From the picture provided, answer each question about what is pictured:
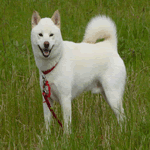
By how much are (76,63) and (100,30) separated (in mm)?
634

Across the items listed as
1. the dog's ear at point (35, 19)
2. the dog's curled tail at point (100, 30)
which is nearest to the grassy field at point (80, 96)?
the dog's curled tail at point (100, 30)

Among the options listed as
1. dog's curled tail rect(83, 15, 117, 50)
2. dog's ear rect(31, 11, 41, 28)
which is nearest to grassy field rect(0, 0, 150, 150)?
dog's curled tail rect(83, 15, 117, 50)

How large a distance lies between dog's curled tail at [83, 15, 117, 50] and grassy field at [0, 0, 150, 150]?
2.29ft

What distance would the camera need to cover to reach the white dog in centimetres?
264

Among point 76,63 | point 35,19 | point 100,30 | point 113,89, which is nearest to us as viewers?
point 35,19

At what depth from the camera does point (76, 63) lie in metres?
2.93

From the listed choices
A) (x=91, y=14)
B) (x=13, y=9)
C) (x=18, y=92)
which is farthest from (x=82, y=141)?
(x=13, y=9)

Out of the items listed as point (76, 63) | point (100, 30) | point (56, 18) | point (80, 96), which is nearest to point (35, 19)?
point (56, 18)

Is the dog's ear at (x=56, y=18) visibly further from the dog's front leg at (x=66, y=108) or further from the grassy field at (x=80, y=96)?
the grassy field at (x=80, y=96)

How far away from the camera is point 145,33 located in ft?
16.1

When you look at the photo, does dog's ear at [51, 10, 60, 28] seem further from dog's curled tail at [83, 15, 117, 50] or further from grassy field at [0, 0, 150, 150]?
grassy field at [0, 0, 150, 150]

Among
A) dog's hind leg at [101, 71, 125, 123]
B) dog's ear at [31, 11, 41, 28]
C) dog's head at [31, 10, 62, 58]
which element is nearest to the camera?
dog's head at [31, 10, 62, 58]

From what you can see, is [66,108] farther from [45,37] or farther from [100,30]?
[100,30]

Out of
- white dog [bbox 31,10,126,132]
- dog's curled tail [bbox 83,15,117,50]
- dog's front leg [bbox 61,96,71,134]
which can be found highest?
dog's curled tail [bbox 83,15,117,50]
